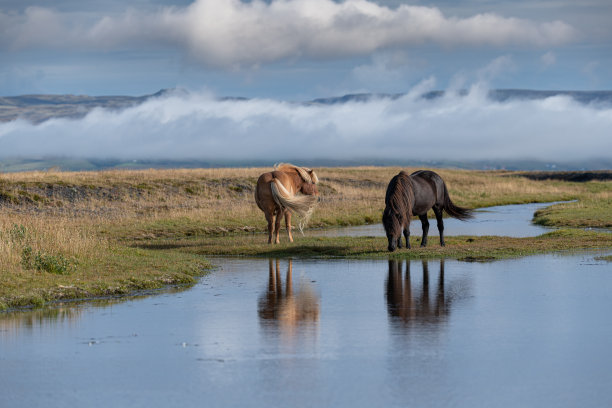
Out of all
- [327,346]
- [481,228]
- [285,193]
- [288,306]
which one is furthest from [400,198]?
[481,228]

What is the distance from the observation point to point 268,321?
14414 millimetres

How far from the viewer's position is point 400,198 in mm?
24312

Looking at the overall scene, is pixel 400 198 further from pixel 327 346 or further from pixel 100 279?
pixel 327 346

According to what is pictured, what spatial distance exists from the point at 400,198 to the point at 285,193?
436 centimetres

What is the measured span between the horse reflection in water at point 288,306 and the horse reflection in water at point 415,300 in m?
1.50

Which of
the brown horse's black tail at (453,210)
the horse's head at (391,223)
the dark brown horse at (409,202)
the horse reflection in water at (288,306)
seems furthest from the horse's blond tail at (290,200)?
the horse reflection in water at (288,306)

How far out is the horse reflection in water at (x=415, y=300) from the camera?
14.6 meters

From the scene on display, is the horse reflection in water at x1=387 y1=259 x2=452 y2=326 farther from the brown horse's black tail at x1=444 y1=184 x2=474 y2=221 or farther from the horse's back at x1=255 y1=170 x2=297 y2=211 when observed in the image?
the brown horse's black tail at x1=444 y1=184 x2=474 y2=221

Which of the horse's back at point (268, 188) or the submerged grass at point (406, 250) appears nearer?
the submerged grass at point (406, 250)

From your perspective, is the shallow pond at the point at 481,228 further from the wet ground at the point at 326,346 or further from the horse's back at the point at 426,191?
the wet ground at the point at 326,346

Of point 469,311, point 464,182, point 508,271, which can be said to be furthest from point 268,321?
point 464,182

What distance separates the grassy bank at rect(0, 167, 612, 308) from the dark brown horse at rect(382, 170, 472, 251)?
0.80 metres

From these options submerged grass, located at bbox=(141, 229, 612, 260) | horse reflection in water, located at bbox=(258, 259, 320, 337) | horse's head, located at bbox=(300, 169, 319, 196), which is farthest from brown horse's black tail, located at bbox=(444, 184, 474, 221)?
horse reflection in water, located at bbox=(258, 259, 320, 337)

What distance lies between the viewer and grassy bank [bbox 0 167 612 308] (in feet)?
62.9
